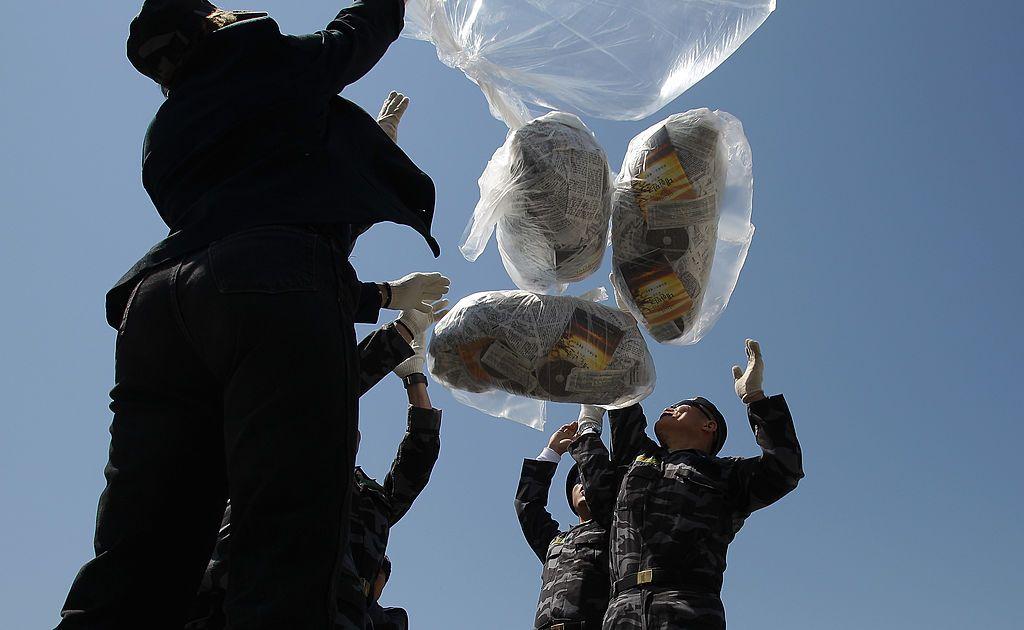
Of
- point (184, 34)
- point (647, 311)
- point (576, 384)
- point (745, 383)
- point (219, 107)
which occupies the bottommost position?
point (219, 107)

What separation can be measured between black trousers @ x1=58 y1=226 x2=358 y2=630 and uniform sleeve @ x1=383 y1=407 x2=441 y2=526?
2.19 metres

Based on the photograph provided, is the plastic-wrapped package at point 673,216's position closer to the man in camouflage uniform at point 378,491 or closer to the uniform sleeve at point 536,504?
the man in camouflage uniform at point 378,491

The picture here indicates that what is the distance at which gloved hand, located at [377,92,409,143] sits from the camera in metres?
2.67

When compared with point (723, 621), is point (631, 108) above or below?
above

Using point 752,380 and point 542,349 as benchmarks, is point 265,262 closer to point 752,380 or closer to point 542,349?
point 542,349

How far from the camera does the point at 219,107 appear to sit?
138 centimetres

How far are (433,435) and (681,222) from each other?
1.42 meters

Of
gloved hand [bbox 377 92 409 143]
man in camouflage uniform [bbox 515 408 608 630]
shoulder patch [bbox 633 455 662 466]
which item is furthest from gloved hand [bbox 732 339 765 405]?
gloved hand [bbox 377 92 409 143]

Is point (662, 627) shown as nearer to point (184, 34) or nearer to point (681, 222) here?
point (681, 222)

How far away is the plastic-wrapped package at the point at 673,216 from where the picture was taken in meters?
2.69

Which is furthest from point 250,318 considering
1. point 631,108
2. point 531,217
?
point 631,108

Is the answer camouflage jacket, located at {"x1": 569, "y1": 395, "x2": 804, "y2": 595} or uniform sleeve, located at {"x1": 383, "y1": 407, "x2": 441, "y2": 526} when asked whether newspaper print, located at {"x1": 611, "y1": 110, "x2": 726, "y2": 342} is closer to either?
camouflage jacket, located at {"x1": 569, "y1": 395, "x2": 804, "y2": 595}

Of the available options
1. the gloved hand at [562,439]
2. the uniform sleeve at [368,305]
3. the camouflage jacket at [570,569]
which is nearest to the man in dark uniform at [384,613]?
the camouflage jacket at [570,569]

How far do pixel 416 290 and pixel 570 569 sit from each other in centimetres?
220
